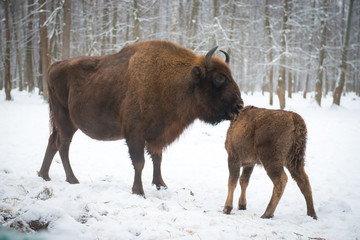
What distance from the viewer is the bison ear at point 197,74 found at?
402 cm

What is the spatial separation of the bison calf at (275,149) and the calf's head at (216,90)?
40cm

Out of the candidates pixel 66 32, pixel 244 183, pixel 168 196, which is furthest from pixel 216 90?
pixel 66 32

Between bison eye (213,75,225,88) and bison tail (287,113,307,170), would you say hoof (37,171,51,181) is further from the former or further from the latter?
bison tail (287,113,307,170)

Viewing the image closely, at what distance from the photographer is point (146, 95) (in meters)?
4.09

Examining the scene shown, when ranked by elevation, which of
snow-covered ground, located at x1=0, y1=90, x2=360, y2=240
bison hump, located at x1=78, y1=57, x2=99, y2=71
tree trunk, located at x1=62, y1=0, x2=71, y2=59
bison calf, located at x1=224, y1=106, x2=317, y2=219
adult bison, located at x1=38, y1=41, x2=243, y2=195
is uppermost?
tree trunk, located at x1=62, y1=0, x2=71, y2=59

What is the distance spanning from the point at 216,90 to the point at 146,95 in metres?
1.09

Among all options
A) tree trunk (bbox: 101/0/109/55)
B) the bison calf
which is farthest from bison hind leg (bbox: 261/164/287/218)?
tree trunk (bbox: 101/0/109/55)

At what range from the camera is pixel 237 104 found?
402 centimetres

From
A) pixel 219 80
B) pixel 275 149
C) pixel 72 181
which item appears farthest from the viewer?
pixel 72 181

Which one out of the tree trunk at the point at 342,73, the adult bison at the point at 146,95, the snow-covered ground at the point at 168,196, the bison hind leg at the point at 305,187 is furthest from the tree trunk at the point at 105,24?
the tree trunk at the point at 342,73

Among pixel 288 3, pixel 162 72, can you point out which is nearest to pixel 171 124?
pixel 162 72

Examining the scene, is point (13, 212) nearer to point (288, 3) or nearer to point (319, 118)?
point (319, 118)

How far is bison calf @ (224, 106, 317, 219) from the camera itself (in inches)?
148

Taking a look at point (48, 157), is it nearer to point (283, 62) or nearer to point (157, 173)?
point (157, 173)
